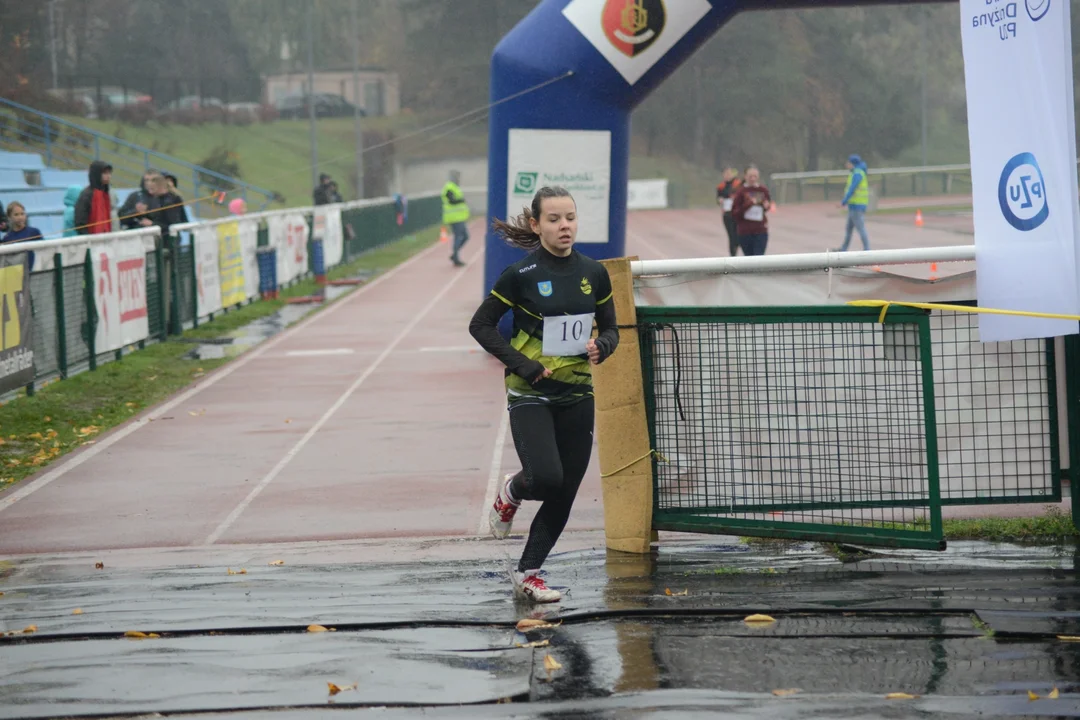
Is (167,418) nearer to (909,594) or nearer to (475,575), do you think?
(475,575)

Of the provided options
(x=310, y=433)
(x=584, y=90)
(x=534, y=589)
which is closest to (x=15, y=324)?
(x=310, y=433)

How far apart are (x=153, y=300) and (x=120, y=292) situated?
5.33 ft

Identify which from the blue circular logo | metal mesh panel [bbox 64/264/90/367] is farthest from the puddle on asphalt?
the blue circular logo

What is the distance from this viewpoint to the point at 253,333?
20156mm

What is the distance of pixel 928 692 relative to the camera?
16.8 feet

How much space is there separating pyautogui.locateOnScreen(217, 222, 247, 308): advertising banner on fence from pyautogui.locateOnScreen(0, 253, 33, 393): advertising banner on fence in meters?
7.76

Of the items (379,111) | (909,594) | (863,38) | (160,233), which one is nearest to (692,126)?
(863,38)

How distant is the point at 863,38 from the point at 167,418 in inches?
3170

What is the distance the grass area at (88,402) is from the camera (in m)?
11.6

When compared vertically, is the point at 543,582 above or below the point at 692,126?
below

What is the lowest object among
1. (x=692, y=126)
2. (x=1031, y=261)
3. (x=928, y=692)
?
(x=928, y=692)

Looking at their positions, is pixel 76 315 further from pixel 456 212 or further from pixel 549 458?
pixel 456 212

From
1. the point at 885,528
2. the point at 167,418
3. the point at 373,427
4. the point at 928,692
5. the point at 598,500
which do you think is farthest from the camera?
the point at 167,418

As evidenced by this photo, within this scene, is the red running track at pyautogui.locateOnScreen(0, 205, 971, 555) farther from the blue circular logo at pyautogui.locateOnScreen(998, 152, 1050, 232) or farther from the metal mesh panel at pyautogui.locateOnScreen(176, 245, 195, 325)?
the blue circular logo at pyautogui.locateOnScreen(998, 152, 1050, 232)
